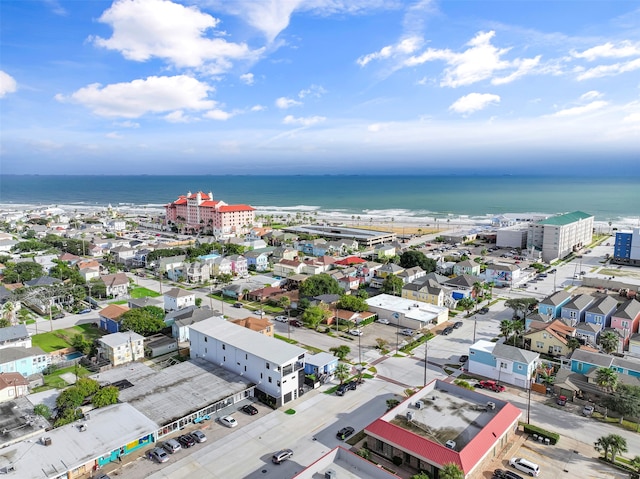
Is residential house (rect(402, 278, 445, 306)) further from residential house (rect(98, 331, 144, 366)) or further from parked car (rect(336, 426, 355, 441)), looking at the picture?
residential house (rect(98, 331, 144, 366))

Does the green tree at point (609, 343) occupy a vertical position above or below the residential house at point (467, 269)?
below

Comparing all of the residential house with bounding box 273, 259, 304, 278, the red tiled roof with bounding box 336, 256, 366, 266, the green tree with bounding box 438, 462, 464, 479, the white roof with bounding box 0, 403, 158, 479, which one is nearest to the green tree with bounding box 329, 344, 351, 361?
the white roof with bounding box 0, 403, 158, 479

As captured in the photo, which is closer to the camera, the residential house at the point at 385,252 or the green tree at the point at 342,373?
the green tree at the point at 342,373

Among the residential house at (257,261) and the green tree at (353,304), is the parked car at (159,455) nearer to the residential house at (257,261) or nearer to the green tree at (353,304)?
the green tree at (353,304)

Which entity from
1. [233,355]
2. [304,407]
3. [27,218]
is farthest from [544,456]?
[27,218]

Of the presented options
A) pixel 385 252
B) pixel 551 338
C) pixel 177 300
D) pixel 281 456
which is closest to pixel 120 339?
pixel 177 300

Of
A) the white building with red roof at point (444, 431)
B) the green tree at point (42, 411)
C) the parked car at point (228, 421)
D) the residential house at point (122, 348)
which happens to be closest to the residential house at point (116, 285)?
the residential house at point (122, 348)
